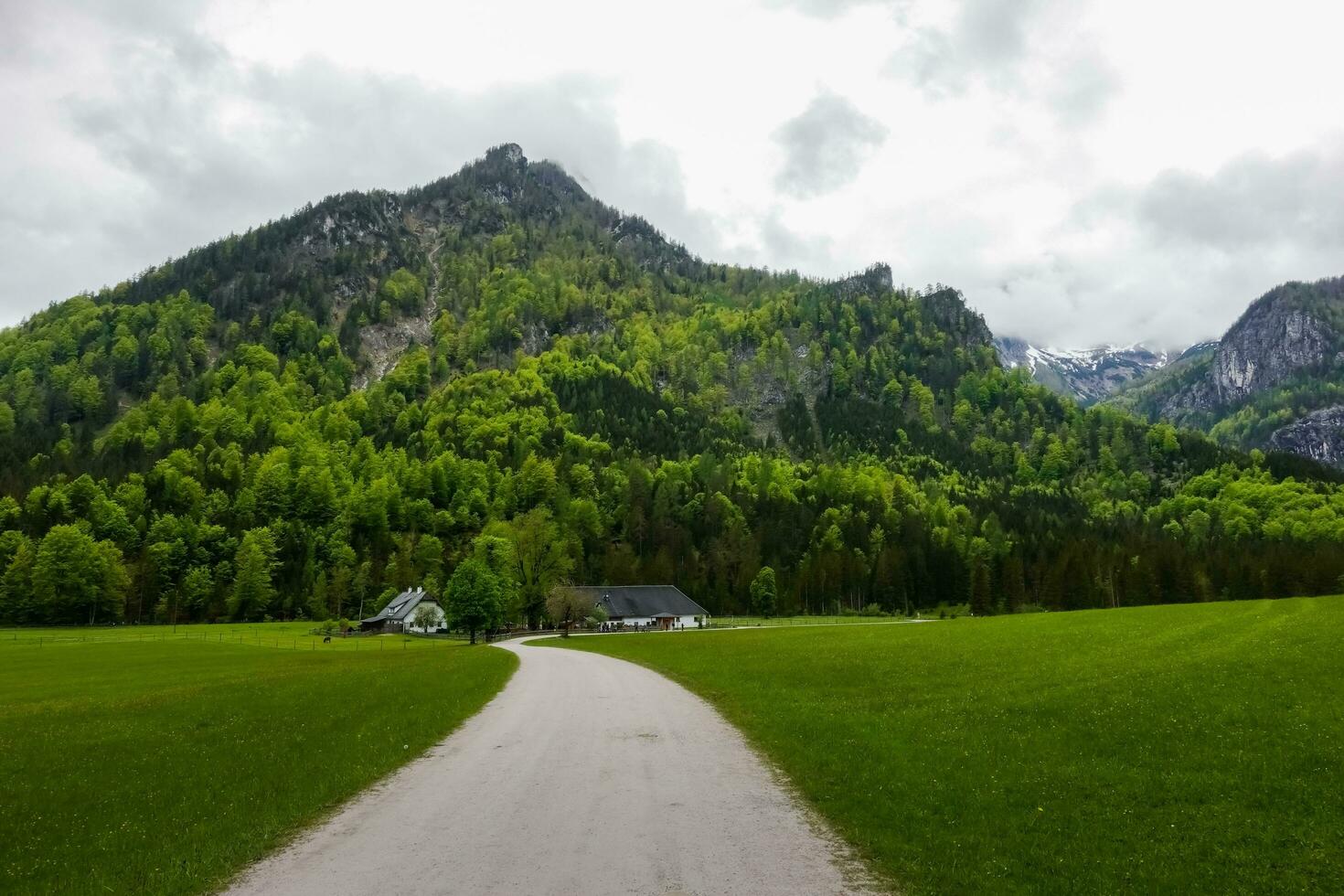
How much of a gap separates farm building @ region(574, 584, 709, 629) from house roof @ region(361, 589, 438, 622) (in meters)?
25.2

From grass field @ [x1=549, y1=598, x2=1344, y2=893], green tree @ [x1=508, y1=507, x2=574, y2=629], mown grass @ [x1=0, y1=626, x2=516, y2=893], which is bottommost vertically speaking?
mown grass @ [x1=0, y1=626, x2=516, y2=893]

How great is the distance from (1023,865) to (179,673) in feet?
160

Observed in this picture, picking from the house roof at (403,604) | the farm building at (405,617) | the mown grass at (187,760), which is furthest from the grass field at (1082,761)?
A: the house roof at (403,604)

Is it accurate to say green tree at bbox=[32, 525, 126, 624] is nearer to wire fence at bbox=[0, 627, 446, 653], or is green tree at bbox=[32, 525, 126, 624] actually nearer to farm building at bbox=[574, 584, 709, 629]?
wire fence at bbox=[0, 627, 446, 653]

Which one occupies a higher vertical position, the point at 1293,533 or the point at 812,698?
the point at 1293,533

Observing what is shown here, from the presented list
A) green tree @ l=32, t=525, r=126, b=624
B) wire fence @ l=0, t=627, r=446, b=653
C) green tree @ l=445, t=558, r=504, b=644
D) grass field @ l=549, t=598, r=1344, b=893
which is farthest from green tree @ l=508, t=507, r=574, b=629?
grass field @ l=549, t=598, r=1344, b=893

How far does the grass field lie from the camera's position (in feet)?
32.0

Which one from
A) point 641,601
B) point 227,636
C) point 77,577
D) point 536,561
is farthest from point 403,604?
point 77,577

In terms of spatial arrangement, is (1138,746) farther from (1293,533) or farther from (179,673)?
(1293,533)

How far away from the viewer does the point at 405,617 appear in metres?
115

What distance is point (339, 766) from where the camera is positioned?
1680 cm

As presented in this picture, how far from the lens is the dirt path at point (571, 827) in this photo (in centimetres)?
941

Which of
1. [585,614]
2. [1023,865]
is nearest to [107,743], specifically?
[1023,865]

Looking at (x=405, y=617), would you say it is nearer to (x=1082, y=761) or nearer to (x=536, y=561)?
(x=536, y=561)
